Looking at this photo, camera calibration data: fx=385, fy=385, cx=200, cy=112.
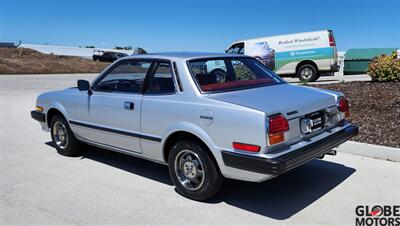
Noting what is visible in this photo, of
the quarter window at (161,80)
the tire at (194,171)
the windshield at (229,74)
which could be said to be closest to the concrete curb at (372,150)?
the windshield at (229,74)

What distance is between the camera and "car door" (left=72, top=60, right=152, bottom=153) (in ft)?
15.6

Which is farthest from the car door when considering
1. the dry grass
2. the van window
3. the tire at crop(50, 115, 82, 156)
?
the dry grass

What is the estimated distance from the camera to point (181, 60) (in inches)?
176

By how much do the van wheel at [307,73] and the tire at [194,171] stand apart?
44.2 feet

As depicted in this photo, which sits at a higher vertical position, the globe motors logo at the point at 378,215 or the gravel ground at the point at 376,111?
the gravel ground at the point at 376,111

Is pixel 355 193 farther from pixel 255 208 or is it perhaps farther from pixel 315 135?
pixel 255 208

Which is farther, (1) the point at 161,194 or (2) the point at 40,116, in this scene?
(2) the point at 40,116

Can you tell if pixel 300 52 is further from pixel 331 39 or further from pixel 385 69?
pixel 385 69

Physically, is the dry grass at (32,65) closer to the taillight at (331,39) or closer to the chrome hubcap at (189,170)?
the taillight at (331,39)

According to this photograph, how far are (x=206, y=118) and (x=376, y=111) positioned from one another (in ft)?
15.1

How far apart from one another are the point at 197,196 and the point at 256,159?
980 mm

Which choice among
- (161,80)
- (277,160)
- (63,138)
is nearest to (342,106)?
(277,160)

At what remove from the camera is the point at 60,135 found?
6195mm

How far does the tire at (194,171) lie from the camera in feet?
13.2
